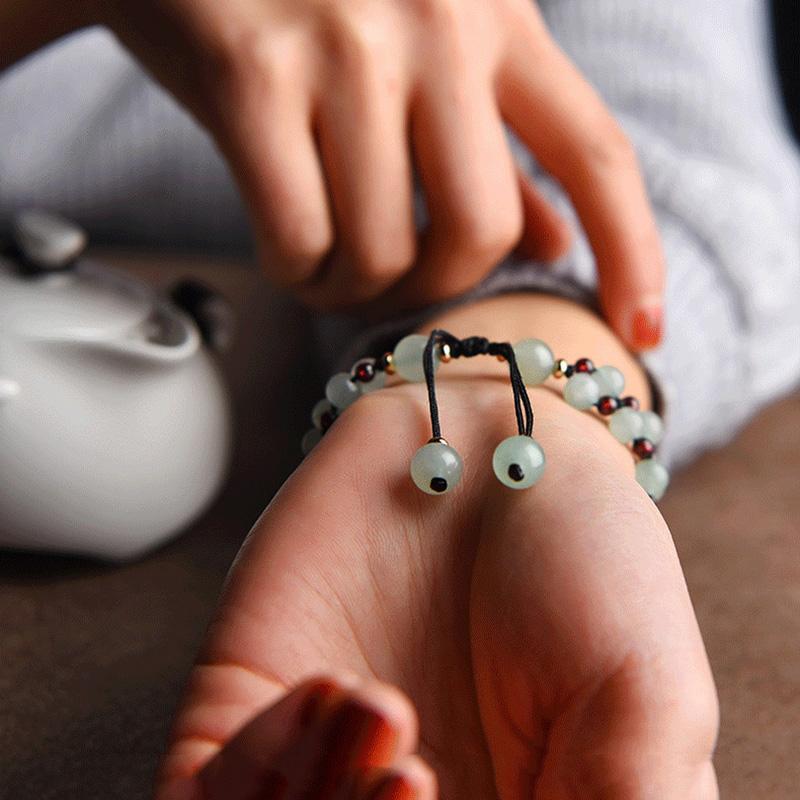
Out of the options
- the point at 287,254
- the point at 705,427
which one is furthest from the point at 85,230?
the point at 705,427

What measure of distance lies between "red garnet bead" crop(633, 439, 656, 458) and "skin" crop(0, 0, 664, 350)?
0.11 meters

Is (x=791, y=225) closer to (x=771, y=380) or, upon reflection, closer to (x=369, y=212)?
(x=771, y=380)

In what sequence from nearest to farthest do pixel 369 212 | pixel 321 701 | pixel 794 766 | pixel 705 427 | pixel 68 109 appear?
pixel 321 701 → pixel 794 766 → pixel 369 212 → pixel 705 427 → pixel 68 109

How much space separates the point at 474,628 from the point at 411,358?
122 mm

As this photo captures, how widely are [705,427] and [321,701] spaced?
0.39 meters

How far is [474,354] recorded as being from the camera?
38cm

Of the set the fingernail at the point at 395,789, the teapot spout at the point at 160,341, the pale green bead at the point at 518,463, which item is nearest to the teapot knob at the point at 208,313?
the teapot spout at the point at 160,341

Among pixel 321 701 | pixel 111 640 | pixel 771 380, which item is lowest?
pixel 771 380

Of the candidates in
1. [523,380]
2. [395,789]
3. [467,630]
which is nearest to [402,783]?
→ [395,789]

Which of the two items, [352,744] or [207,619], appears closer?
[352,744]

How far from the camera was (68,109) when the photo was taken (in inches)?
30.6

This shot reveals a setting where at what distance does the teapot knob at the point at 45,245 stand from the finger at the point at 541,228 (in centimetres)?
22

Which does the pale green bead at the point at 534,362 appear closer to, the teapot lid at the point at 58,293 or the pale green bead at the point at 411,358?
the pale green bead at the point at 411,358

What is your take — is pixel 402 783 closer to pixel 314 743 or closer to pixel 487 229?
pixel 314 743
